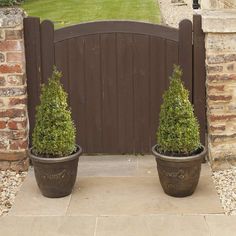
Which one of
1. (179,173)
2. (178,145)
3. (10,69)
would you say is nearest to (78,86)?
(10,69)

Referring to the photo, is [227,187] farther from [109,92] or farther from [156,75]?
[109,92]

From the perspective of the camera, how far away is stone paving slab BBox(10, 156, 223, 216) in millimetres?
5781

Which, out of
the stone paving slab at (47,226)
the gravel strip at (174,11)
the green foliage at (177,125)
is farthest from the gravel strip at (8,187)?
the gravel strip at (174,11)

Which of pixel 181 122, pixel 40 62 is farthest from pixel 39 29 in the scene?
pixel 181 122

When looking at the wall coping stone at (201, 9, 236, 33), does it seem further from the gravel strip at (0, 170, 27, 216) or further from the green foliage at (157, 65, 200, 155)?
the gravel strip at (0, 170, 27, 216)

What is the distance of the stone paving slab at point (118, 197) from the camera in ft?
19.0

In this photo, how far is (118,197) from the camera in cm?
609

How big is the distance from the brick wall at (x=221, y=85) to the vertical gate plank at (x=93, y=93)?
1269 millimetres

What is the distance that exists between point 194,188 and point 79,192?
3.87 feet

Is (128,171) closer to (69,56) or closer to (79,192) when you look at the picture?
(79,192)

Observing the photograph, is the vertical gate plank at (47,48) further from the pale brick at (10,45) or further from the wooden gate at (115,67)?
the pale brick at (10,45)

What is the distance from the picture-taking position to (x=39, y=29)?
22.7ft

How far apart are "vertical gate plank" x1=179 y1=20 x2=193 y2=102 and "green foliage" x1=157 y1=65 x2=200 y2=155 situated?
3.23 feet

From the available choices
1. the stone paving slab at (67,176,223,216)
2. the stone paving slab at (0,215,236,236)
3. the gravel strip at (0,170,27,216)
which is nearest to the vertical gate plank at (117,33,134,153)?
the stone paving slab at (67,176,223,216)
